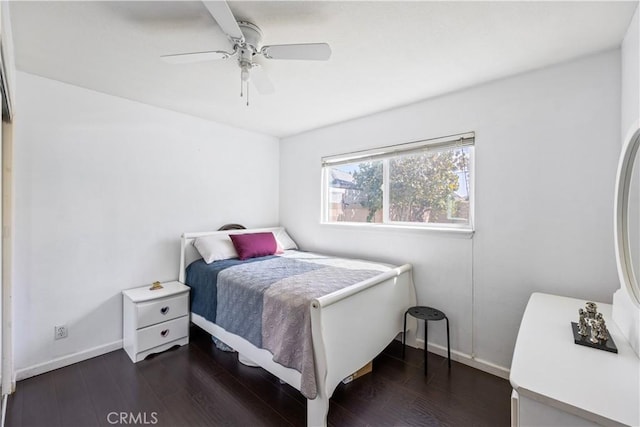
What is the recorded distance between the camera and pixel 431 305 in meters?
2.50

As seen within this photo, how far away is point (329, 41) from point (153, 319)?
2593 millimetres

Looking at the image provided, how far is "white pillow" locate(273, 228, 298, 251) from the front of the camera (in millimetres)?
3578

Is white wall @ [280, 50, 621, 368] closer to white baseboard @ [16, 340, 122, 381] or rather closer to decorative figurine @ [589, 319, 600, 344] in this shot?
decorative figurine @ [589, 319, 600, 344]

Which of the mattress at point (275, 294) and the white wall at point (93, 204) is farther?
the white wall at point (93, 204)

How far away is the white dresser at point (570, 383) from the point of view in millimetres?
810

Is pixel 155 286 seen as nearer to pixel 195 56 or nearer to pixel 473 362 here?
pixel 195 56

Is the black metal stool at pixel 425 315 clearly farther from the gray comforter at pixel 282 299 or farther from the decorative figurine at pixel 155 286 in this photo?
the decorative figurine at pixel 155 286

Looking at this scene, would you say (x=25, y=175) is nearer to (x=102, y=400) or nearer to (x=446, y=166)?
(x=102, y=400)

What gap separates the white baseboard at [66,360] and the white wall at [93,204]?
1 centimetres

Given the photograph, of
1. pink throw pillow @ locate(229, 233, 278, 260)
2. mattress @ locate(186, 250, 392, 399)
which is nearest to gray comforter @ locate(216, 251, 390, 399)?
mattress @ locate(186, 250, 392, 399)

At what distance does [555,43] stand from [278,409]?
113 inches

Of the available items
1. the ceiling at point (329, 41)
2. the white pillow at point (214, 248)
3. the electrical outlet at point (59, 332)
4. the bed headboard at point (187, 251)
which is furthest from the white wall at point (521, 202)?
the electrical outlet at point (59, 332)

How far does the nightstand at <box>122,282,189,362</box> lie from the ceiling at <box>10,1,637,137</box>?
5.90ft

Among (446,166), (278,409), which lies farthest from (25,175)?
(446,166)
